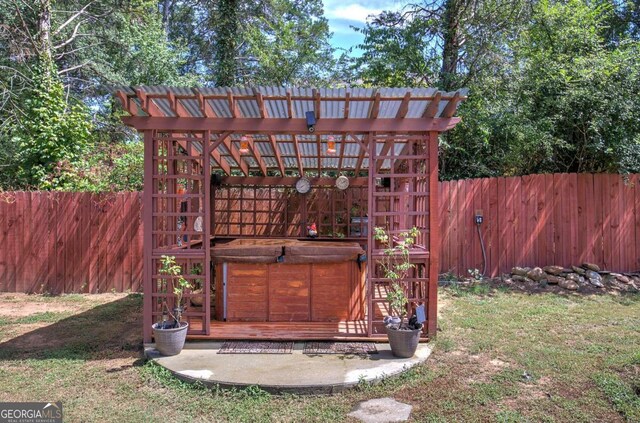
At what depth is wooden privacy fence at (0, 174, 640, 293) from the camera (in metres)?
7.65

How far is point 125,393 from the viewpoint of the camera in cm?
358

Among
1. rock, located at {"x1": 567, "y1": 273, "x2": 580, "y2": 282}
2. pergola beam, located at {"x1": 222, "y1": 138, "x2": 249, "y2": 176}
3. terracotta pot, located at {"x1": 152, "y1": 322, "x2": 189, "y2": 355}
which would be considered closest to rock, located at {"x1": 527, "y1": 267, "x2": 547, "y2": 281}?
rock, located at {"x1": 567, "y1": 273, "x2": 580, "y2": 282}

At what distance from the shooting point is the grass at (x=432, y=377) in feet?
10.7

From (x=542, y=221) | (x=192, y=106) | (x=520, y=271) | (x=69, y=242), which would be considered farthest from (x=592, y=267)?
(x=69, y=242)

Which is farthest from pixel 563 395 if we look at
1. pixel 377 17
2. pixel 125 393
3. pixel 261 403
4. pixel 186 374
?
pixel 377 17

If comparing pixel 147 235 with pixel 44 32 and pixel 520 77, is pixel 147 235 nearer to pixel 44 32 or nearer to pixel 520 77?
pixel 44 32

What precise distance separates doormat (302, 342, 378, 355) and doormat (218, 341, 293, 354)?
224 millimetres

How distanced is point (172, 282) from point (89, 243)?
3999 millimetres

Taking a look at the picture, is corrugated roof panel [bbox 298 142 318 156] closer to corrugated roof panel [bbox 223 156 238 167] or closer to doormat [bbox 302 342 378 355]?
corrugated roof panel [bbox 223 156 238 167]

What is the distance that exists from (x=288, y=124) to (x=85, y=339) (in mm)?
3574

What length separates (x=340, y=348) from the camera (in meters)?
4.52

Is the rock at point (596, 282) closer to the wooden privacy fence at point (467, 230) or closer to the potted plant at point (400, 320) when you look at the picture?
the wooden privacy fence at point (467, 230)

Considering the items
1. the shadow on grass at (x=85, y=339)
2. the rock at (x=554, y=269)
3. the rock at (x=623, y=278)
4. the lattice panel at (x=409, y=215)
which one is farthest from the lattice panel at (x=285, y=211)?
the rock at (x=623, y=278)

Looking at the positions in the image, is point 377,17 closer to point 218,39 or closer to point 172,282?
point 218,39
